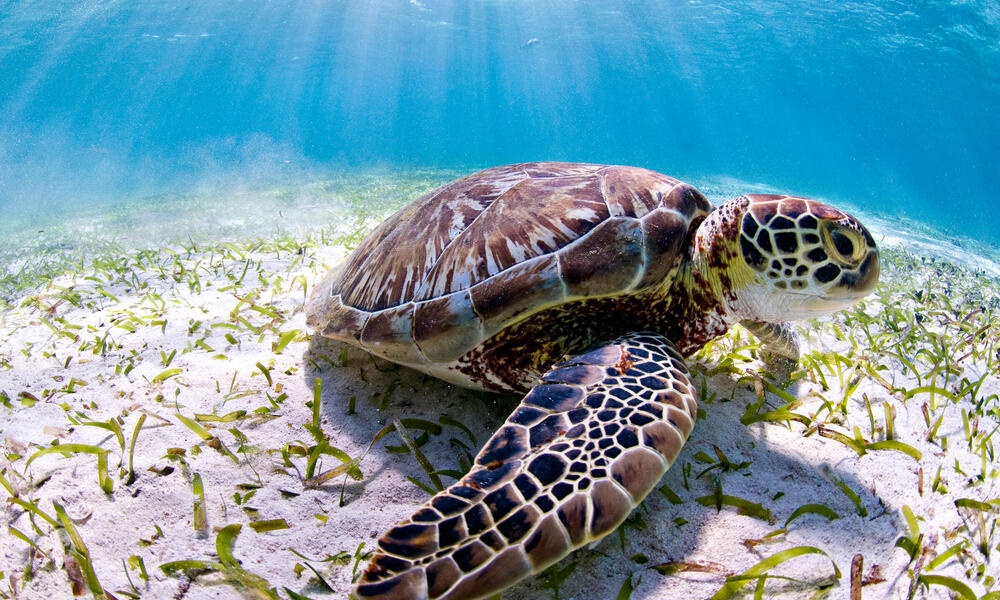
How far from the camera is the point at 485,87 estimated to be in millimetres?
75750

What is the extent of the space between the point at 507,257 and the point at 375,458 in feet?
3.09

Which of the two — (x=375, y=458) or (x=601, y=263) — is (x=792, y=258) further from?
(x=375, y=458)

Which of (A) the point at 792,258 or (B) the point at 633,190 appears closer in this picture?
(A) the point at 792,258

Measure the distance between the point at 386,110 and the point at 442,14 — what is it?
2115 inches

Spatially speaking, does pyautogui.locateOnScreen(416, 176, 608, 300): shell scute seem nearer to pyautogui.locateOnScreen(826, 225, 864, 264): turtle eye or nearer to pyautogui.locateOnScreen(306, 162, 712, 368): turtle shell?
pyautogui.locateOnScreen(306, 162, 712, 368): turtle shell

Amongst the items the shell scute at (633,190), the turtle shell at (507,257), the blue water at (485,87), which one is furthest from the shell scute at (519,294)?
the blue water at (485,87)

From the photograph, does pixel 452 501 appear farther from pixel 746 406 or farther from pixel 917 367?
pixel 917 367

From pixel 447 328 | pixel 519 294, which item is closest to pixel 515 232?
pixel 519 294

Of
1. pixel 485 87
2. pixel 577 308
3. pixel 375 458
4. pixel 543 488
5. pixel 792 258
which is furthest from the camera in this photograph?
pixel 485 87

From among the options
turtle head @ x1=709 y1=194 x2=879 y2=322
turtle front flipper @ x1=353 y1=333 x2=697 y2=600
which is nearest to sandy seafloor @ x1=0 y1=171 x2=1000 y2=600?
turtle front flipper @ x1=353 y1=333 x2=697 y2=600

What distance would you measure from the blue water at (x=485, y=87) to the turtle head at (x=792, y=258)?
20269 millimetres

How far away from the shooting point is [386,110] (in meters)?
85.1

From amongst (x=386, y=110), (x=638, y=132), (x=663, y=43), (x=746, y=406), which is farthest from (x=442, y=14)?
(x=638, y=132)

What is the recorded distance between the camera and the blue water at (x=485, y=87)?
28406mm
